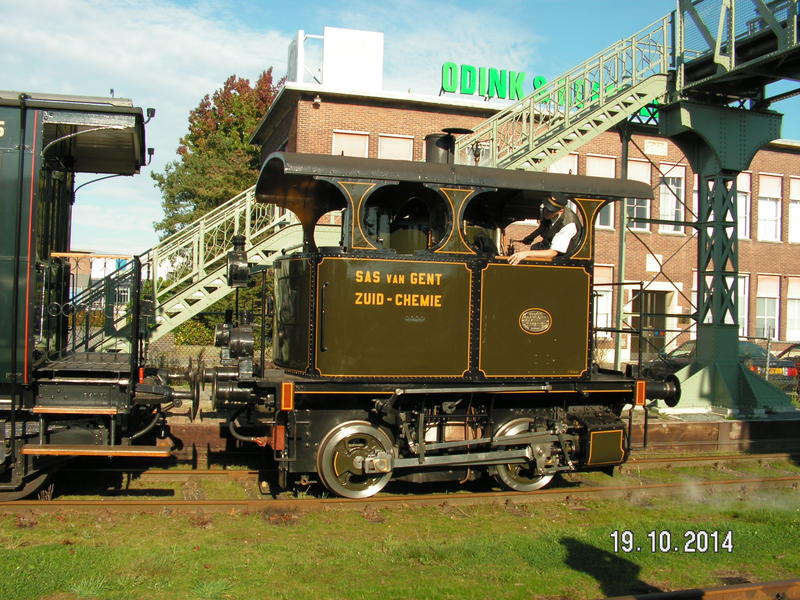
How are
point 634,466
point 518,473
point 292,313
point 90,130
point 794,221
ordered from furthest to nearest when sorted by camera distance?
point 794,221 → point 634,466 → point 518,473 → point 292,313 → point 90,130

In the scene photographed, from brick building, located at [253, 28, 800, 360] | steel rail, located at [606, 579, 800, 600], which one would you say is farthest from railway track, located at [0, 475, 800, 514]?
brick building, located at [253, 28, 800, 360]

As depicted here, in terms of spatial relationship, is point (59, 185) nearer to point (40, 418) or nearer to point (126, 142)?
point (126, 142)

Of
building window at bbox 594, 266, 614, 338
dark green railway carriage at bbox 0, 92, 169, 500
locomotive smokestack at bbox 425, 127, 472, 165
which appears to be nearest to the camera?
dark green railway carriage at bbox 0, 92, 169, 500

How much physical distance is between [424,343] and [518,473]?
78.4 inches

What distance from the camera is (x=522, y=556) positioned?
19.6ft

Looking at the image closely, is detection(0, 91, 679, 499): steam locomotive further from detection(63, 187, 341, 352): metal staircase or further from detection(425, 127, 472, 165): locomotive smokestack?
detection(63, 187, 341, 352): metal staircase

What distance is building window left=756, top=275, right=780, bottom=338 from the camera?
26.3m

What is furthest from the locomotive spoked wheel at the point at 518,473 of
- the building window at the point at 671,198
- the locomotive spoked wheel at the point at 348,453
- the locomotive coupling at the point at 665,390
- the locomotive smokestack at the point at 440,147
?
the building window at the point at 671,198

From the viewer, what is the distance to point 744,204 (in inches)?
1016

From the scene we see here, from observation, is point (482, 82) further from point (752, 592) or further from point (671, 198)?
point (752, 592)

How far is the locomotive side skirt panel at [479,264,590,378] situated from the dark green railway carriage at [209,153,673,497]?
0.04 feet

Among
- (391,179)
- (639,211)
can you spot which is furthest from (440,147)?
(639,211)

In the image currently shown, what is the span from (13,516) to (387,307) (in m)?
4.00

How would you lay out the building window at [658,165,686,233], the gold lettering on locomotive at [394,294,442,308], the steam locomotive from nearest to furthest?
the steam locomotive < the gold lettering on locomotive at [394,294,442,308] < the building window at [658,165,686,233]
